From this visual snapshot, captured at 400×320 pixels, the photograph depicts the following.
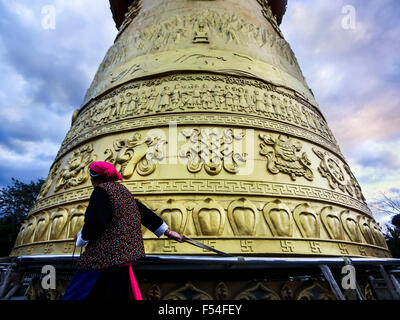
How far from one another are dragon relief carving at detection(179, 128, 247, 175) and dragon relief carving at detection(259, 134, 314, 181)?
1.14ft

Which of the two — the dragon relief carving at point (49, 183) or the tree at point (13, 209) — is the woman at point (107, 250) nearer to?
the dragon relief carving at point (49, 183)

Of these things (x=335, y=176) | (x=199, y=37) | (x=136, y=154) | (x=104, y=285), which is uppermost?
(x=199, y=37)

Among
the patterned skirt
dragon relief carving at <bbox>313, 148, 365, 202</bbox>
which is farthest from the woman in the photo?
dragon relief carving at <bbox>313, 148, 365, 202</bbox>

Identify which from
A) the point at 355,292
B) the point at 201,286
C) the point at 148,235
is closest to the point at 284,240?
the point at 355,292

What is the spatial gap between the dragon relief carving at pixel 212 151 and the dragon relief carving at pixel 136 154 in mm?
358

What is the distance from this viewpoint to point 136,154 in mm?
3244

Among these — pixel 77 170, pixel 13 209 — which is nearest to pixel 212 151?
pixel 77 170

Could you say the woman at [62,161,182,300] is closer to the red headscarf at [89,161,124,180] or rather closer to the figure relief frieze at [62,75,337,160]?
the red headscarf at [89,161,124,180]

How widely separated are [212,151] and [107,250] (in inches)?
75.2

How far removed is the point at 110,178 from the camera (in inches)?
69.5

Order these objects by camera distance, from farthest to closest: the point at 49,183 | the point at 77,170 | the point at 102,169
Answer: the point at 49,183, the point at 77,170, the point at 102,169

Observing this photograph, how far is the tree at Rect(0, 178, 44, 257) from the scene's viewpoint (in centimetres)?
1170

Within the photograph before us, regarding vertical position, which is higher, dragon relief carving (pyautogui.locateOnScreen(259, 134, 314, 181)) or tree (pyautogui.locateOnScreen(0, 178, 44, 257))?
tree (pyautogui.locateOnScreen(0, 178, 44, 257))

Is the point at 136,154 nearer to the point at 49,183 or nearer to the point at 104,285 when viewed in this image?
the point at 49,183
